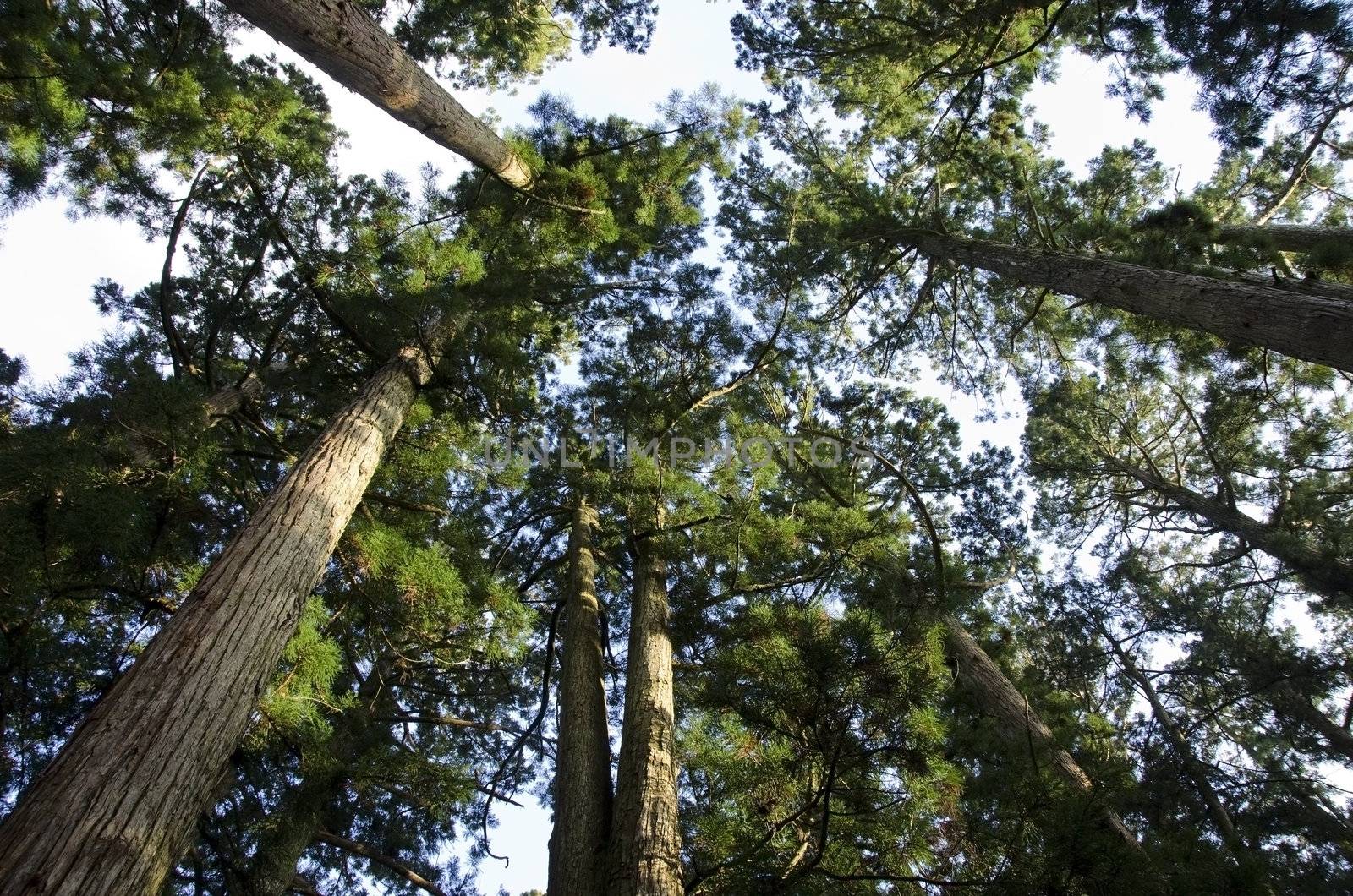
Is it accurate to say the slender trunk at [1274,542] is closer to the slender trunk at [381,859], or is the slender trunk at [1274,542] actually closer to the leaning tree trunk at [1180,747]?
the leaning tree trunk at [1180,747]

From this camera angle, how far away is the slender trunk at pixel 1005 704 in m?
5.07

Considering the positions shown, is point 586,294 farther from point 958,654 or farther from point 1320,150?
point 1320,150

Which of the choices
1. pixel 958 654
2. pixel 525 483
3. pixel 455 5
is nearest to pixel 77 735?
pixel 525 483

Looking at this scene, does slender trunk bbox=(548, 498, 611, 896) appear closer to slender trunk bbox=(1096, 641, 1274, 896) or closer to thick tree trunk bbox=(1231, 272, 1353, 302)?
slender trunk bbox=(1096, 641, 1274, 896)

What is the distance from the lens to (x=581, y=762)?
407 cm

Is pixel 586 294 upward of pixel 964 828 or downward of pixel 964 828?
upward

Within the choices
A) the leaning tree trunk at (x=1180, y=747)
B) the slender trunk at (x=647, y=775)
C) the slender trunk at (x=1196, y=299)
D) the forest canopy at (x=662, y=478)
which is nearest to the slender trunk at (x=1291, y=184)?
the forest canopy at (x=662, y=478)

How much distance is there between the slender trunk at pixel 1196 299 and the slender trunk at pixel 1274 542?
4.21m

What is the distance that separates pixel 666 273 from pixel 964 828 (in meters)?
6.90

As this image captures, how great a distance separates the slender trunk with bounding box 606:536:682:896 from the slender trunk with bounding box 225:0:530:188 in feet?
13.2

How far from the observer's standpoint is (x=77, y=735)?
241cm

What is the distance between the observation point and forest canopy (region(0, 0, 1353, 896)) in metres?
3.13

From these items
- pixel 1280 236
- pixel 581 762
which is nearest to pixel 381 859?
pixel 581 762

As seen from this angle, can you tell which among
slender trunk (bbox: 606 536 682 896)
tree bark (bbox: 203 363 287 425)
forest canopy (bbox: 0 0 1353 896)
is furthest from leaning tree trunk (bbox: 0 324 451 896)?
tree bark (bbox: 203 363 287 425)
